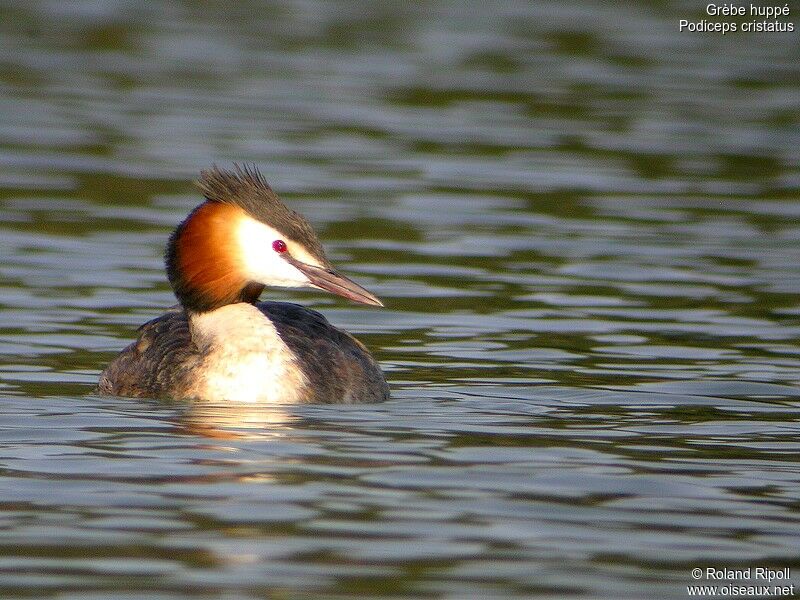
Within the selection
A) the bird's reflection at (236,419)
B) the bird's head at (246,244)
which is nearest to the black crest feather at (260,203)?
the bird's head at (246,244)

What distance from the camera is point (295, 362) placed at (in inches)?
377

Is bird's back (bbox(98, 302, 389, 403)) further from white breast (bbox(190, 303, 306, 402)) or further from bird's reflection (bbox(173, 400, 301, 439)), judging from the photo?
bird's reflection (bbox(173, 400, 301, 439))

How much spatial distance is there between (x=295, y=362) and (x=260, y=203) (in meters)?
0.81

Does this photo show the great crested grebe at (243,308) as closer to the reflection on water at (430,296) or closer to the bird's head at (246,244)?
the bird's head at (246,244)

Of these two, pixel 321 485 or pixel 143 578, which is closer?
pixel 143 578

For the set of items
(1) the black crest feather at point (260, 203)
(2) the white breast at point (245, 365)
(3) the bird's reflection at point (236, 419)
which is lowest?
(3) the bird's reflection at point (236, 419)

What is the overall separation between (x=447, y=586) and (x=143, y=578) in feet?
3.21

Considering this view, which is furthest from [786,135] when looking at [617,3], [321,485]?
[321,485]

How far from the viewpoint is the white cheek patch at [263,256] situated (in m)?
9.53

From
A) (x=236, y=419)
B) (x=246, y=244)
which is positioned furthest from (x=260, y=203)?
(x=236, y=419)

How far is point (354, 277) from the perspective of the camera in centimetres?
1337

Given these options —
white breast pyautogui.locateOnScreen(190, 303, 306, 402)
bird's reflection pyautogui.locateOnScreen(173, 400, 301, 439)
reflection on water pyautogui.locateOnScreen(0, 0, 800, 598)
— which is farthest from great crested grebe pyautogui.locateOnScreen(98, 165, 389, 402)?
reflection on water pyautogui.locateOnScreen(0, 0, 800, 598)

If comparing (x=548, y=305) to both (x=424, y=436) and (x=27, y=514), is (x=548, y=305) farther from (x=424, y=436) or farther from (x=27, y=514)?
(x=27, y=514)

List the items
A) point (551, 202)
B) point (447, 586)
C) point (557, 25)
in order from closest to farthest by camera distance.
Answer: point (447, 586) < point (551, 202) < point (557, 25)
